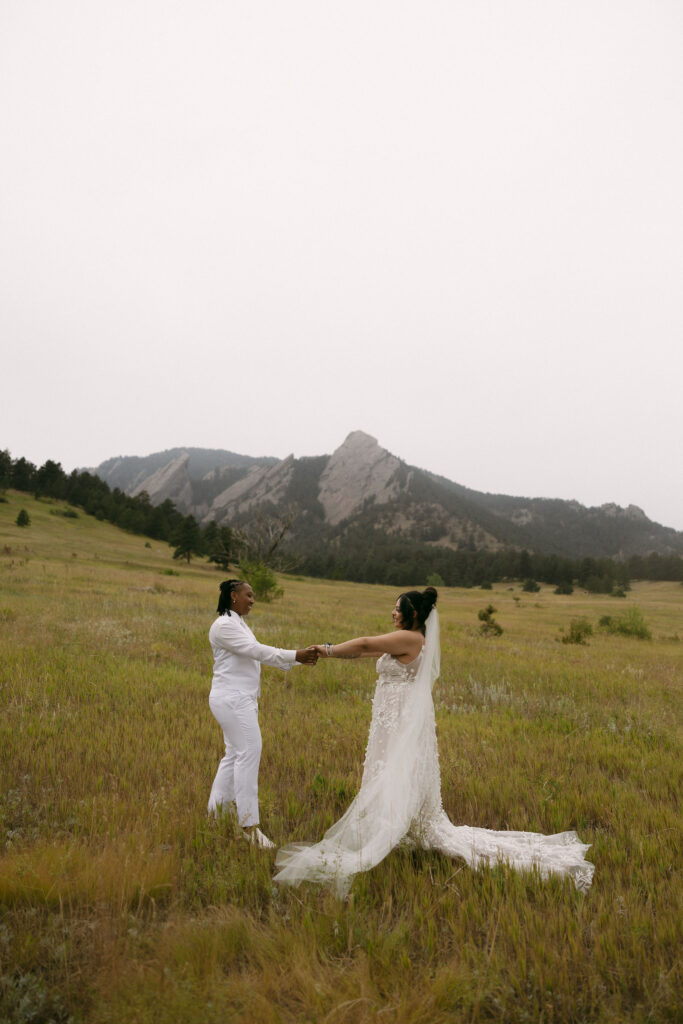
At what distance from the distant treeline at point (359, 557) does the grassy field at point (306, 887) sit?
197ft

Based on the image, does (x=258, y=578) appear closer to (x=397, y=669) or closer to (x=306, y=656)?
(x=306, y=656)

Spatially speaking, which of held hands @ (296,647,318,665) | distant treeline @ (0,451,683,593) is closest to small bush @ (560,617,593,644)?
held hands @ (296,647,318,665)

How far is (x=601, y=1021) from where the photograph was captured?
2846mm

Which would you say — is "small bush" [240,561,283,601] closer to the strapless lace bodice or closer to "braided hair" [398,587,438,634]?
the strapless lace bodice

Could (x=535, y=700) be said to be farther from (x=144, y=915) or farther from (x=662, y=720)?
(x=144, y=915)

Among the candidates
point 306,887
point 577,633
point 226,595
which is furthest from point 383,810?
point 577,633

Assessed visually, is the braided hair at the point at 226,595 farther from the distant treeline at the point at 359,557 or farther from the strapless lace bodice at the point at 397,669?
the distant treeline at the point at 359,557

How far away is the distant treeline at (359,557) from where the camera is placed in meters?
89.3

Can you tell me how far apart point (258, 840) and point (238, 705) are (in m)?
1.19

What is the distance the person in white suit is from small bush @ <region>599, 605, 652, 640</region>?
29.8 metres

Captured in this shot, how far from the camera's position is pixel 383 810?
180 inches

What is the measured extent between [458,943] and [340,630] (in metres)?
16.6

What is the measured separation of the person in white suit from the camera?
4992 mm

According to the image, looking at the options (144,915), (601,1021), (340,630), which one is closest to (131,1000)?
(144,915)
